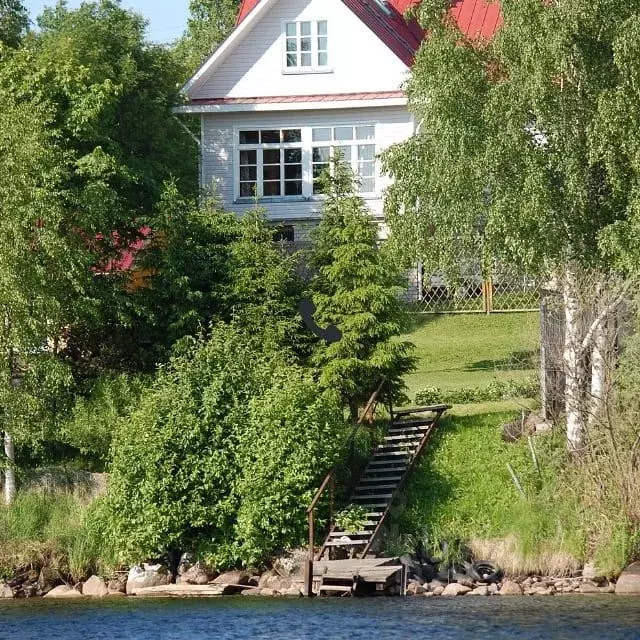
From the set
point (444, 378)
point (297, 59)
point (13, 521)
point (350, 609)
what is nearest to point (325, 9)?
point (297, 59)

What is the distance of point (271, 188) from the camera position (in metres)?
47.0

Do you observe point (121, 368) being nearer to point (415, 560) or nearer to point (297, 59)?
point (415, 560)

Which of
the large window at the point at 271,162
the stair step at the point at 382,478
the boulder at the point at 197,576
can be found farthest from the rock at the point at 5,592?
the large window at the point at 271,162

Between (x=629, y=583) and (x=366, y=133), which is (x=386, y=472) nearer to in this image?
(x=629, y=583)

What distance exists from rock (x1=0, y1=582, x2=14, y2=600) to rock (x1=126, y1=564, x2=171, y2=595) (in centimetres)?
233

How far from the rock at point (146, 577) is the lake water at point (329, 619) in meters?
1.28

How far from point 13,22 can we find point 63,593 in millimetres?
23137

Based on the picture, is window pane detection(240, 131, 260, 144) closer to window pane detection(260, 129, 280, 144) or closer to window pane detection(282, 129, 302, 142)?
window pane detection(260, 129, 280, 144)

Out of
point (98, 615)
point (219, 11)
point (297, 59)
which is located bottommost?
point (98, 615)

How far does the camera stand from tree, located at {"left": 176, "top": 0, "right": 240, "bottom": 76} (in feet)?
217

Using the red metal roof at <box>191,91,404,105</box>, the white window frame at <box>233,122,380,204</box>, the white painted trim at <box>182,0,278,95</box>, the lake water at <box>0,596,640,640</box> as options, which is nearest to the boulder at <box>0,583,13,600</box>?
the lake water at <box>0,596,640,640</box>

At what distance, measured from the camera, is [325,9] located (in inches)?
1822

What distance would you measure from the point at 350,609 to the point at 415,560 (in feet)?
11.0

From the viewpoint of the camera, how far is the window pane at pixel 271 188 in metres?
47.0
